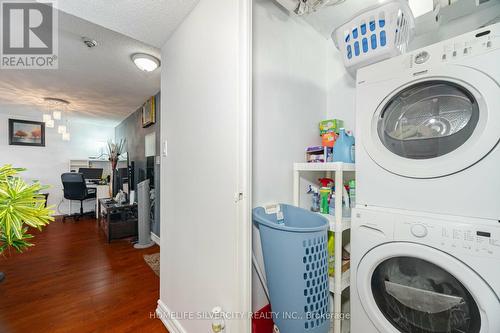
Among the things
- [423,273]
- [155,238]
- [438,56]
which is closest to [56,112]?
[155,238]

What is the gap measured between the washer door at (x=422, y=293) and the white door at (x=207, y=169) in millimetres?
604

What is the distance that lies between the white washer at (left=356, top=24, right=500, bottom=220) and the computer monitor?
599 centimetres

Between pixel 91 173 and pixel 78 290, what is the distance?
4.02 metres

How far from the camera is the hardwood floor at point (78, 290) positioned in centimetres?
151

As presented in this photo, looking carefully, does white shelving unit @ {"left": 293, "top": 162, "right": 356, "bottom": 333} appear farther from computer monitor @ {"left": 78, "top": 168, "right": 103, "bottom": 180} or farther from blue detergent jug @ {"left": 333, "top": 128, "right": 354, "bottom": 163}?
computer monitor @ {"left": 78, "top": 168, "right": 103, "bottom": 180}

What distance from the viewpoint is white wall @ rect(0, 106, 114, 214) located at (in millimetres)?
4254

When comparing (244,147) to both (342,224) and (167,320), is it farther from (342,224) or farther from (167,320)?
(167,320)

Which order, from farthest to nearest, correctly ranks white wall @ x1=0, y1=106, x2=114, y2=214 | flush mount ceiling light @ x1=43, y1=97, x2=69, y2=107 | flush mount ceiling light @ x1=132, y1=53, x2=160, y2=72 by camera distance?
white wall @ x1=0, y1=106, x2=114, y2=214
flush mount ceiling light @ x1=43, y1=97, x2=69, y2=107
flush mount ceiling light @ x1=132, y1=53, x2=160, y2=72

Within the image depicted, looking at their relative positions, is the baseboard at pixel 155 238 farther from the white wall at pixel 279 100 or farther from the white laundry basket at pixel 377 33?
the white laundry basket at pixel 377 33

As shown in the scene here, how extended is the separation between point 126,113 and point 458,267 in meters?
5.12

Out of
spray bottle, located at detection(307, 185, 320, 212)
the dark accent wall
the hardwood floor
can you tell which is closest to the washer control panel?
spray bottle, located at detection(307, 185, 320, 212)

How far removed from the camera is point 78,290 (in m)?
1.91

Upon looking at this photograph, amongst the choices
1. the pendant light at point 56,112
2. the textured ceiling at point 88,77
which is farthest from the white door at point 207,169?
the pendant light at point 56,112

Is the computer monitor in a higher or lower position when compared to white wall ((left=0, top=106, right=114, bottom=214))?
lower
